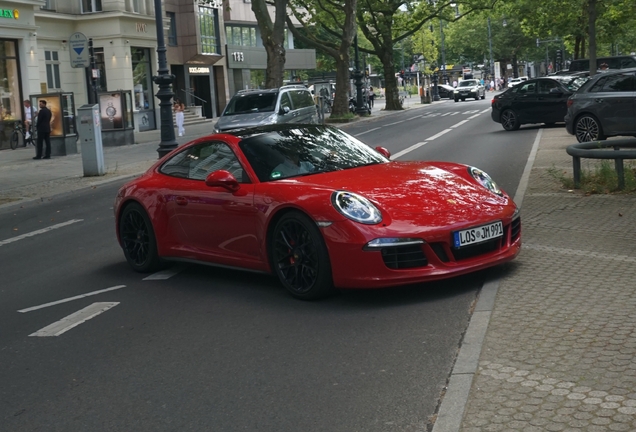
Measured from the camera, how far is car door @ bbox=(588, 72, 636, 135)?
67.7 feet

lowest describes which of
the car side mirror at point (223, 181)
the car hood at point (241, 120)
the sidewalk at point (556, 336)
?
the sidewalk at point (556, 336)

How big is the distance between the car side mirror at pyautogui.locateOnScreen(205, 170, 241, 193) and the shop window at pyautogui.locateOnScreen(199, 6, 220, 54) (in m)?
50.8

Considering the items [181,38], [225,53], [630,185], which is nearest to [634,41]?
[225,53]

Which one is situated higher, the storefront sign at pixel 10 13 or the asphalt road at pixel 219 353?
the storefront sign at pixel 10 13

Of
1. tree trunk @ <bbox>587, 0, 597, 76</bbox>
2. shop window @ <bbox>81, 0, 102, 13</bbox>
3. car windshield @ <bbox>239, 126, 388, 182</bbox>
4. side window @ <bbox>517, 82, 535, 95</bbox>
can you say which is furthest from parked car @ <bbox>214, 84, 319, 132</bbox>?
car windshield @ <bbox>239, 126, 388, 182</bbox>

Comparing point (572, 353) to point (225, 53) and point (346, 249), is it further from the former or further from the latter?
point (225, 53)

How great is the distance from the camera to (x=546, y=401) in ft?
15.3

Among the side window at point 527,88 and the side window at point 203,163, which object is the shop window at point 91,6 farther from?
the side window at point 203,163

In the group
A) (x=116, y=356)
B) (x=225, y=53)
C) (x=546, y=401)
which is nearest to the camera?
(x=546, y=401)

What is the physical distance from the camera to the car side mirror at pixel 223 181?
807 centimetres

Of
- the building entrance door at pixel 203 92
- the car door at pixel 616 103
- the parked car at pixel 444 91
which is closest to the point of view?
the car door at pixel 616 103

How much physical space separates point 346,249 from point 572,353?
2.17m

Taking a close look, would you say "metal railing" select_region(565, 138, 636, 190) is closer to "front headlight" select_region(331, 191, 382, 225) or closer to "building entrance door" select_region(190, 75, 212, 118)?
"front headlight" select_region(331, 191, 382, 225)

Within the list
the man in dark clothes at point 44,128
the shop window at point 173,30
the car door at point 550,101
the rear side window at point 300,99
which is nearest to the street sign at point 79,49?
the man in dark clothes at point 44,128
